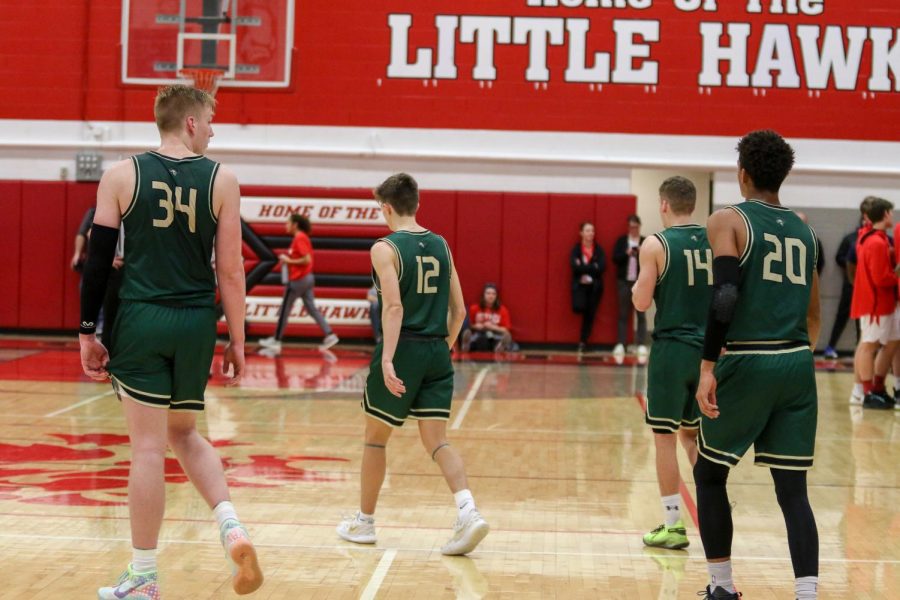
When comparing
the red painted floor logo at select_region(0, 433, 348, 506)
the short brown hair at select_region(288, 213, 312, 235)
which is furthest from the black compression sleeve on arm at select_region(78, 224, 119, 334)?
the short brown hair at select_region(288, 213, 312, 235)

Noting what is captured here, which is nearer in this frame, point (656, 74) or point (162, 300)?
point (162, 300)

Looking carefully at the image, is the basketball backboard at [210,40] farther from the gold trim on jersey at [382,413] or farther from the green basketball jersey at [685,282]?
the green basketball jersey at [685,282]

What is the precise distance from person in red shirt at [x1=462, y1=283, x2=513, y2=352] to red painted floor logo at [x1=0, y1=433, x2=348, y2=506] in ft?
24.9

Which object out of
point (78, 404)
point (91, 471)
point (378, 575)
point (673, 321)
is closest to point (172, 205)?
point (378, 575)

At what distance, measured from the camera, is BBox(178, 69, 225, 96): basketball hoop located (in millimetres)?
15031

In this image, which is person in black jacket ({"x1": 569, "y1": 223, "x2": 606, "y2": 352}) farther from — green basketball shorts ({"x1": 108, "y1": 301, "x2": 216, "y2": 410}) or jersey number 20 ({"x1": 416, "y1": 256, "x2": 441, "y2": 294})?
green basketball shorts ({"x1": 108, "y1": 301, "x2": 216, "y2": 410})

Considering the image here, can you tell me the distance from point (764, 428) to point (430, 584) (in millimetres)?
1468

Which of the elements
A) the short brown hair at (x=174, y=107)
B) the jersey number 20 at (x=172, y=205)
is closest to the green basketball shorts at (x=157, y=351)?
the jersey number 20 at (x=172, y=205)

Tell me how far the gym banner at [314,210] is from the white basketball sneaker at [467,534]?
36.1ft

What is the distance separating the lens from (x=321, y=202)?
15969 mm

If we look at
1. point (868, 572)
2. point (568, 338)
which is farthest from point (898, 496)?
point (568, 338)

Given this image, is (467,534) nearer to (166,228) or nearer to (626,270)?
(166,228)

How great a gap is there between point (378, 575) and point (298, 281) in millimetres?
10071

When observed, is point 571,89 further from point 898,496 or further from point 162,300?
point 162,300
